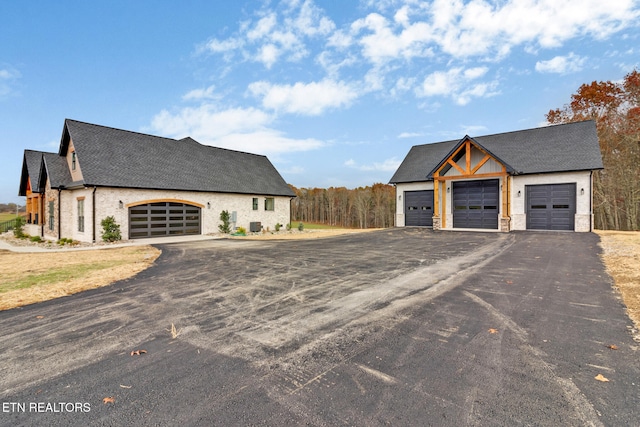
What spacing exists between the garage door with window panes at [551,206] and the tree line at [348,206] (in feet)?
78.1

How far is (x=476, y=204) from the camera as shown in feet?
67.7

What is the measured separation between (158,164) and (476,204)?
22659 mm

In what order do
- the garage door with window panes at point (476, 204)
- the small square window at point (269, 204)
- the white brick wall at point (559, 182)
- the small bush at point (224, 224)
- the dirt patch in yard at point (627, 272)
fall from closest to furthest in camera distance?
the dirt patch in yard at point (627, 272)
the white brick wall at point (559, 182)
the garage door with window panes at point (476, 204)
the small bush at point (224, 224)
the small square window at point (269, 204)

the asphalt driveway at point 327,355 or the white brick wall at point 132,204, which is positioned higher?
the white brick wall at point 132,204

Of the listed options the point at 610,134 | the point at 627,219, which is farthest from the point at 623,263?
the point at 610,134

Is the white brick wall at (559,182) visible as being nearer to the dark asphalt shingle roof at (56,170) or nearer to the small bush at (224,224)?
the small bush at (224,224)

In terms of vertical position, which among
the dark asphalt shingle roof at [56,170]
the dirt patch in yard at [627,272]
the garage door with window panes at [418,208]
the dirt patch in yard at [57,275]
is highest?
the dark asphalt shingle roof at [56,170]

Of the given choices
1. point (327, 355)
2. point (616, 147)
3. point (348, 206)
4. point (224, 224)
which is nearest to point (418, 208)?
point (224, 224)

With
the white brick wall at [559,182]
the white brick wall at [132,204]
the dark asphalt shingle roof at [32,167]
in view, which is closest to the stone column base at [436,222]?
the white brick wall at [559,182]

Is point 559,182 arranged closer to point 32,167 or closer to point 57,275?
point 57,275

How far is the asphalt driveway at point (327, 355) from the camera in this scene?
2314mm

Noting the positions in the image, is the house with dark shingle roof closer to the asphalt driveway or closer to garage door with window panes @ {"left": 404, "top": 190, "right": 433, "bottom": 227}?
garage door with window panes @ {"left": 404, "top": 190, "right": 433, "bottom": 227}

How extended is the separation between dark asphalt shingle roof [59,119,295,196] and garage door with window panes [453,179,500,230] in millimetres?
14018

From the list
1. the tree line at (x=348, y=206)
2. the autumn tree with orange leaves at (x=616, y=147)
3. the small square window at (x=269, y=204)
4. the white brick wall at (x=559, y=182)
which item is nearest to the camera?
the white brick wall at (x=559, y=182)
